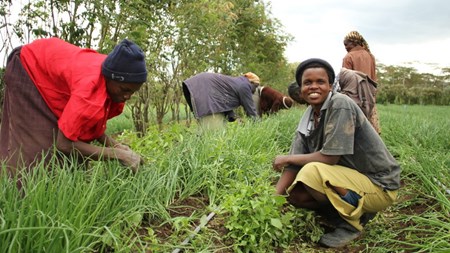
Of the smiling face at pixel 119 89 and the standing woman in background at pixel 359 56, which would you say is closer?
the smiling face at pixel 119 89

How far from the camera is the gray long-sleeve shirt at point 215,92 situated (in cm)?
501

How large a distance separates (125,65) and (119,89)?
0.15 meters

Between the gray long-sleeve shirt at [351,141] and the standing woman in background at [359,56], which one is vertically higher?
the standing woman in background at [359,56]

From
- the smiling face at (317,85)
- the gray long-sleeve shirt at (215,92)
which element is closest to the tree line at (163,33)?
the gray long-sleeve shirt at (215,92)

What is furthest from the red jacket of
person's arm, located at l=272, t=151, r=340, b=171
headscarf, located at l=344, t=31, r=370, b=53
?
headscarf, located at l=344, t=31, r=370, b=53

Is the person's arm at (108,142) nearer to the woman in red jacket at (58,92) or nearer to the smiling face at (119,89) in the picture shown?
the woman in red jacket at (58,92)

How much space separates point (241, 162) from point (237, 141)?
0.77m

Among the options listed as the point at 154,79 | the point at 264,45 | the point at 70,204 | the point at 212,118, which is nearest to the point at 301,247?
the point at 70,204

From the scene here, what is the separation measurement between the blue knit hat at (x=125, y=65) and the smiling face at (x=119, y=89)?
38mm

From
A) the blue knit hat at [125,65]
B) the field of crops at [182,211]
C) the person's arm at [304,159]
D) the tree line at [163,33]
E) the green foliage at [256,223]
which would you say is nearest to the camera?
the field of crops at [182,211]

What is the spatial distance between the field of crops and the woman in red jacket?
6.8 inches

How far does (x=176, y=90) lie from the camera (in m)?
7.70

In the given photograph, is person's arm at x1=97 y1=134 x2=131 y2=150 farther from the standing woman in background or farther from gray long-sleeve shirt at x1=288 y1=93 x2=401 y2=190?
the standing woman in background

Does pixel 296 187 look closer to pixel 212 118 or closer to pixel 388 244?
pixel 388 244
